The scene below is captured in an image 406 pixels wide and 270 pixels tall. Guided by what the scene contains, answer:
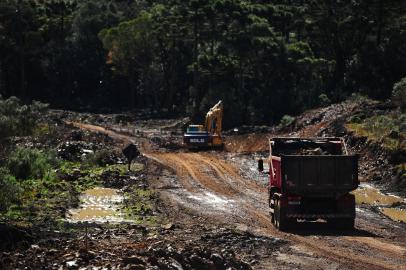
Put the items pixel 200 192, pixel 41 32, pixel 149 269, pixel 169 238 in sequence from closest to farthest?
pixel 149 269, pixel 169 238, pixel 200 192, pixel 41 32

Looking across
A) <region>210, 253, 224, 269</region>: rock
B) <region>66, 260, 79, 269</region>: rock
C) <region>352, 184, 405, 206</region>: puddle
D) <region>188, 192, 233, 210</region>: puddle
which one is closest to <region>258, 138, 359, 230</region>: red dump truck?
<region>188, 192, 233, 210</region>: puddle

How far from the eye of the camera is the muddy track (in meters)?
18.2

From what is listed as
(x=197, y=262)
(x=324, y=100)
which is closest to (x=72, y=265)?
(x=197, y=262)

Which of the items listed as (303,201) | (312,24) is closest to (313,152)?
(303,201)

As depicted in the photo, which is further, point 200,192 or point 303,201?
point 200,192

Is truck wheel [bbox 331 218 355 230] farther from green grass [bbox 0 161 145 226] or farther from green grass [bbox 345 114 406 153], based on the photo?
green grass [bbox 345 114 406 153]

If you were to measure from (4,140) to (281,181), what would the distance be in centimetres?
1857

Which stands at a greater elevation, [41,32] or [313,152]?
[41,32]

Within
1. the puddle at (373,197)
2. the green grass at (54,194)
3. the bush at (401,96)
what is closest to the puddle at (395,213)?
the puddle at (373,197)

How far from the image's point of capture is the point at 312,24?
7138cm

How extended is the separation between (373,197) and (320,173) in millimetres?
11530

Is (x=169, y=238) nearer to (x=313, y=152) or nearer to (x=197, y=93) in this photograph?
(x=313, y=152)

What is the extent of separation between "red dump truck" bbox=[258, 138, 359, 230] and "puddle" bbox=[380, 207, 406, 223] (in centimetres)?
452

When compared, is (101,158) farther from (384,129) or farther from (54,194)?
(384,129)
